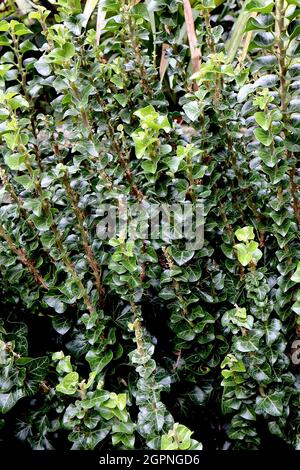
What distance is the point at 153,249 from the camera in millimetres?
1430

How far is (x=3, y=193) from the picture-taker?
4.99ft

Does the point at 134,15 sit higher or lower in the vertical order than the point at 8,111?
higher

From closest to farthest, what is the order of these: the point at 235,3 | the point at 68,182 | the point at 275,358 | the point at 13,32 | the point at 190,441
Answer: the point at 190,441, the point at 275,358, the point at 68,182, the point at 13,32, the point at 235,3

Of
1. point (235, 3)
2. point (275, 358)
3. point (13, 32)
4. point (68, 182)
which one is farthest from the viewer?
point (235, 3)

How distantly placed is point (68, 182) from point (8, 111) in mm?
222

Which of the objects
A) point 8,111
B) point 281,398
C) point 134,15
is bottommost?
point 281,398

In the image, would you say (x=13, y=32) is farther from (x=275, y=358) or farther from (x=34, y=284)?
(x=275, y=358)

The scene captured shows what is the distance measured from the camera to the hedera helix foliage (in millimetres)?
1297

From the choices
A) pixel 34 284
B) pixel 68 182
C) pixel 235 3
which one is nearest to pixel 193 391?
pixel 34 284

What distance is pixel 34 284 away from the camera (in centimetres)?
160

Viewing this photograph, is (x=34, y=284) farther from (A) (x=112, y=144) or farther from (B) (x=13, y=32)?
(B) (x=13, y=32)

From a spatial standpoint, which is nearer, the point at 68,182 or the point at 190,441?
the point at 190,441

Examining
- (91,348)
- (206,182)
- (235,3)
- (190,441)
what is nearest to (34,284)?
(91,348)

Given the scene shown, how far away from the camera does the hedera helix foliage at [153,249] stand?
4.25ft
